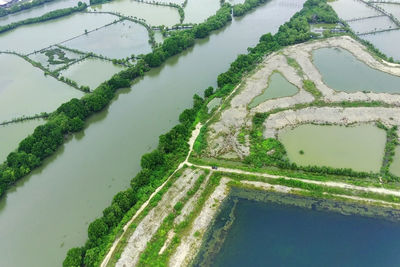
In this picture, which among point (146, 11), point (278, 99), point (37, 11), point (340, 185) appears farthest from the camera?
point (37, 11)

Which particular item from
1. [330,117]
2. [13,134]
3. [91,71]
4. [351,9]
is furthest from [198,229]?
[351,9]

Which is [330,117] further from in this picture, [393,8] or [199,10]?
[393,8]

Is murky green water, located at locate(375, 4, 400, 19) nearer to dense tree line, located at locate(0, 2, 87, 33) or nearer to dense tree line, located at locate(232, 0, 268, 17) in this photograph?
dense tree line, located at locate(232, 0, 268, 17)

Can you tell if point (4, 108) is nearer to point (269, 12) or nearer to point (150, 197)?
point (150, 197)

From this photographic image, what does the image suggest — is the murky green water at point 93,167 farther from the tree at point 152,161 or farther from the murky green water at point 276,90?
the murky green water at point 276,90

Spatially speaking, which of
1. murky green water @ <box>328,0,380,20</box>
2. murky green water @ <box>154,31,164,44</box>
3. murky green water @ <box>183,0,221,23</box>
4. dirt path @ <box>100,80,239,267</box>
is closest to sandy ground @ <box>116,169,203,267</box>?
dirt path @ <box>100,80,239,267</box>

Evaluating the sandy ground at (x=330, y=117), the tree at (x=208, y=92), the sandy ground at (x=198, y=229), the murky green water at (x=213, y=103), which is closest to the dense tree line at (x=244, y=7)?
the tree at (x=208, y=92)
